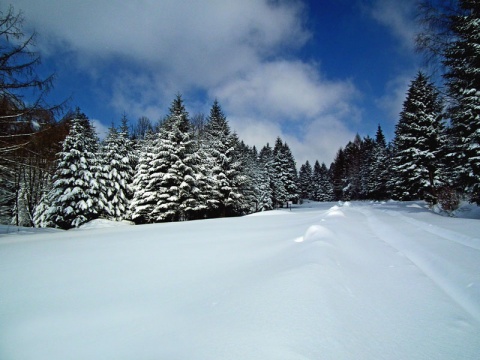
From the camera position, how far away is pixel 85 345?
5.08ft

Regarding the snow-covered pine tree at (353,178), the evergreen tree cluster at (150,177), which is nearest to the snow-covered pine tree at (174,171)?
the evergreen tree cluster at (150,177)

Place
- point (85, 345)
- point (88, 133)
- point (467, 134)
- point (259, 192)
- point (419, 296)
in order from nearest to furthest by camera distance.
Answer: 1. point (85, 345)
2. point (419, 296)
3. point (467, 134)
4. point (88, 133)
5. point (259, 192)

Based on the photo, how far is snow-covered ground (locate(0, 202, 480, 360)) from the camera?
1.51 m

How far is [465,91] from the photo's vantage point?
29.8 feet

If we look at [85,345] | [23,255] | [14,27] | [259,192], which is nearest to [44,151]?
[14,27]

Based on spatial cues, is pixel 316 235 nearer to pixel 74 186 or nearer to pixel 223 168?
pixel 223 168

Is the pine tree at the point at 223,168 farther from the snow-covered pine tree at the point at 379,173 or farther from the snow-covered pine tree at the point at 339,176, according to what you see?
the snow-covered pine tree at the point at 339,176

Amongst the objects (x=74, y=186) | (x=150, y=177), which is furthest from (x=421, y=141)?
(x=74, y=186)

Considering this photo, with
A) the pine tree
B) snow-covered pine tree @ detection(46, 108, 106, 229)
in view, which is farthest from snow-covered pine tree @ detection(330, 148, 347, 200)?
snow-covered pine tree @ detection(46, 108, 106, 229)

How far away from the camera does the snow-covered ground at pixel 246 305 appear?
151cm

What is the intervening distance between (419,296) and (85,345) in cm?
302

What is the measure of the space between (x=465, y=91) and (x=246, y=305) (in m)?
12.3

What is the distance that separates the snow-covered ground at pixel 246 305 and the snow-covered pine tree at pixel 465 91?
7924 mm

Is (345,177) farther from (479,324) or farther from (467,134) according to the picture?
(479,324)
